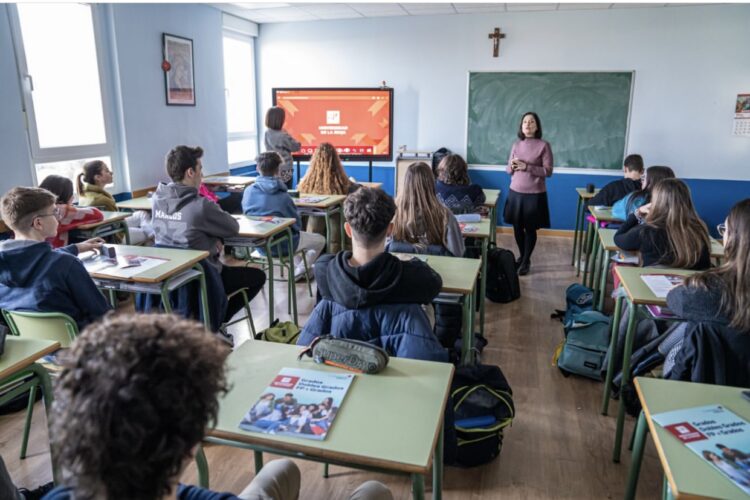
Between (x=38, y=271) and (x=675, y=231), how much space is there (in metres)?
3.00

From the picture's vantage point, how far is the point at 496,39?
6680 mm

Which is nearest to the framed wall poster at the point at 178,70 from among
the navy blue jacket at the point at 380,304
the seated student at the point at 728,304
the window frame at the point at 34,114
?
the window frame at the point at 34,114

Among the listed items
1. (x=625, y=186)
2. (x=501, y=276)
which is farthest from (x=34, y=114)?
(x=625, y=186)

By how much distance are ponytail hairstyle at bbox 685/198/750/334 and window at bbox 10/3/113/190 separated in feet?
14.9

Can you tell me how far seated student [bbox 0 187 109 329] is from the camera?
7.30ft

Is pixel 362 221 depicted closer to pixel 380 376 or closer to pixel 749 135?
pixel 380 376

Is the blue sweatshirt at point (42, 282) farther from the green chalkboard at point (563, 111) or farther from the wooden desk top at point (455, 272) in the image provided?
the green chalkboard at point (563, 111)

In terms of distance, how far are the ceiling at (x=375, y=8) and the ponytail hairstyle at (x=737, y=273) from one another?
500 centimetres

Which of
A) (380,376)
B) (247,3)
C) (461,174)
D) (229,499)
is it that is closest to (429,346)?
(380,376)

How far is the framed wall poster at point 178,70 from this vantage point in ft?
18.1

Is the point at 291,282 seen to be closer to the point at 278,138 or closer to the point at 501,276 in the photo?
the point at 501,276

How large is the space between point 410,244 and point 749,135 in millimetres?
5281

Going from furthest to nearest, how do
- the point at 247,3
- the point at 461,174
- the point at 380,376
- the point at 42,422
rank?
the point at 247,3, the point at 461,174, the point at 42,422, the point at 380,376

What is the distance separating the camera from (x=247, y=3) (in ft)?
20.6
